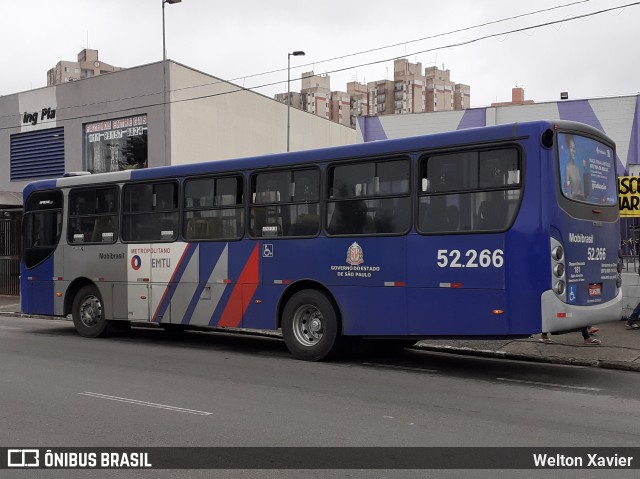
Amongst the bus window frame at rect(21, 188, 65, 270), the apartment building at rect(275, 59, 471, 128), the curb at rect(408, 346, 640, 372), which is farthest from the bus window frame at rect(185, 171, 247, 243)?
the apartment building at rect(275, 59, 471, 128)

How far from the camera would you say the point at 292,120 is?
3784cm

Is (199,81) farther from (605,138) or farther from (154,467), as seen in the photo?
(154,467)

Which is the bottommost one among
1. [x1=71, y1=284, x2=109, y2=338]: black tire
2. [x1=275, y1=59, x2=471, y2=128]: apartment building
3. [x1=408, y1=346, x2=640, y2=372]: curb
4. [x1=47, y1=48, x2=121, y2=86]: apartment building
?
[x1=408, y1=346, x2=640, y2=372]: curb

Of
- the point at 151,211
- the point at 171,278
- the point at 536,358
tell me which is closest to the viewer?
the point at 536,358

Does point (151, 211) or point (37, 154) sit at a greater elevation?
point (37, 154)

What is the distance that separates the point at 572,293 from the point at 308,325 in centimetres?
392

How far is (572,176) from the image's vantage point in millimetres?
8836

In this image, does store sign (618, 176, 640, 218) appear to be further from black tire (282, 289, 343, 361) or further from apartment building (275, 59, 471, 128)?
apartment building (275, 59, 471, 128)

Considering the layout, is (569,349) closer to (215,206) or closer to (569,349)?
(569,349)

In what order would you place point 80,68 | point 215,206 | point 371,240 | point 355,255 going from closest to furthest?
1. point 371,240
2. point 355,255
3. point 215,206
4. point 80,68

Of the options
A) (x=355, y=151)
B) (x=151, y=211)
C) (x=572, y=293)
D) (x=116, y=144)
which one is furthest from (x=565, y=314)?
(x=116, y=144)

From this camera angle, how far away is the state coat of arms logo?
9.94m

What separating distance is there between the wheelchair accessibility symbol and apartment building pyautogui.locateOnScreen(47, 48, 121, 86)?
396ft

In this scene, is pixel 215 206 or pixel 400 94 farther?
pixel 400 94
